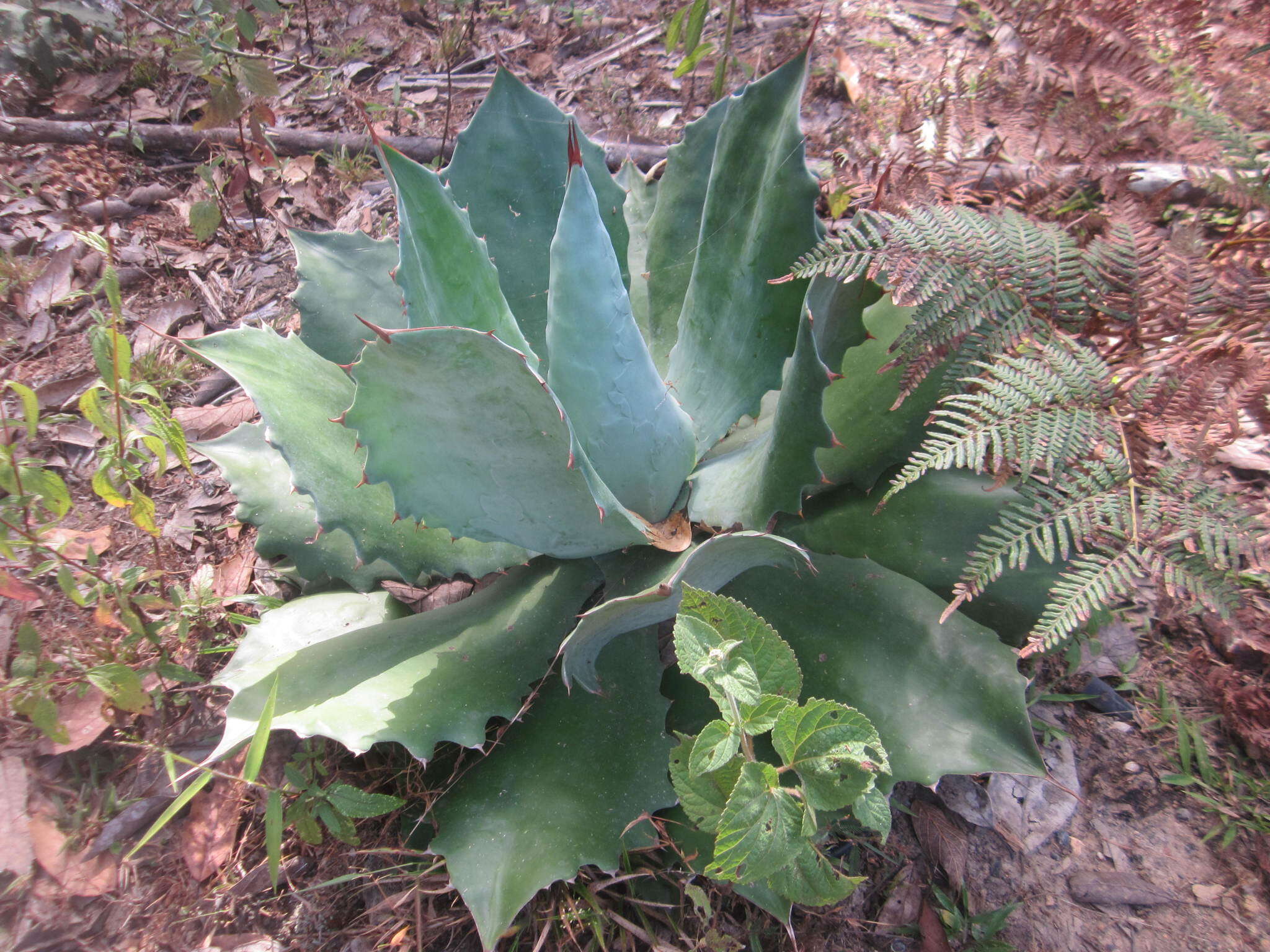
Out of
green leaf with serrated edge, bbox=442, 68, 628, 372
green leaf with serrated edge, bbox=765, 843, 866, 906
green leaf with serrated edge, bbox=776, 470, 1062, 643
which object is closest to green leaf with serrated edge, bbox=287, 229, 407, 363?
green leaf with serrated edge, bbox=442, 68, 628, 372

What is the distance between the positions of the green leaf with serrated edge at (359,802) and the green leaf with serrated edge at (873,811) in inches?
29.7

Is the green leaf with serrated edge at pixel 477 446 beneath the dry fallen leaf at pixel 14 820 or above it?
above

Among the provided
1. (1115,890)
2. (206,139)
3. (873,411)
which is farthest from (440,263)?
(206,139)

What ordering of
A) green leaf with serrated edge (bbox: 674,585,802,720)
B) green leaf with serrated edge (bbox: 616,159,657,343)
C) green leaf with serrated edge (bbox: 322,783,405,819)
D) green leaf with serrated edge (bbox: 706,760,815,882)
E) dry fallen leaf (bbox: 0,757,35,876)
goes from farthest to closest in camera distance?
green leaf with serrated edge (bbox: 616,159,657,343) → dry fallen leaf (bbox: 0,757,35,876) → green leaf with serrated edge (bbox: 322,783,405,819) → green leaf with serrated edge (bbox: 674,585,802,720) → green leaf with serrated edge (bbox: 706,760,815,882)

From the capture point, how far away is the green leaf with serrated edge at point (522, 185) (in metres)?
1.59

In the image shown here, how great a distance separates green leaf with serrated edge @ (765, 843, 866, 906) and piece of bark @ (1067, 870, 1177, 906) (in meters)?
0.53

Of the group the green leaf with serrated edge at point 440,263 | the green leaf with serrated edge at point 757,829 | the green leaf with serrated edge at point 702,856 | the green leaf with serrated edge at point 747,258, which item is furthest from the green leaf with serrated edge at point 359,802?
the green leaf with serrated edge at point 747,258

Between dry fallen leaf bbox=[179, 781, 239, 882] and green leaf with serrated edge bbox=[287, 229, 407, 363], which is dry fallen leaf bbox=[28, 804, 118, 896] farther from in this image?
green leaf with serrated edge bbox=[287, 229, 407, 363]

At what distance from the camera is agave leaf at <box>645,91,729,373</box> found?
1.62 m

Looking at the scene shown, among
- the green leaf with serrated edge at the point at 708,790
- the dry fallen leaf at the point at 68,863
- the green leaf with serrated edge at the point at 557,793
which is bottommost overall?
the dry fallen leaf at the point at 68,863

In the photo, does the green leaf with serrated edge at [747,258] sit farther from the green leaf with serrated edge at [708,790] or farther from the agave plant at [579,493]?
the green leaf with serrated edge at [708,790]

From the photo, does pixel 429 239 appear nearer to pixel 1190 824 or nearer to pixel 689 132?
pixel 689 132

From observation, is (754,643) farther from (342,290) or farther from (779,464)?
(342,290)

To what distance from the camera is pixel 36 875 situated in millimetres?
1518
